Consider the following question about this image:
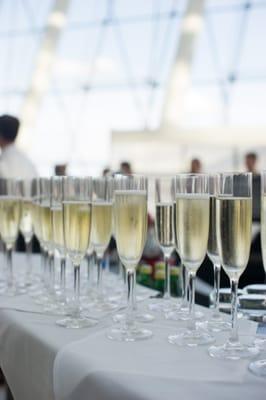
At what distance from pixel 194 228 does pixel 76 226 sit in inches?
12.4

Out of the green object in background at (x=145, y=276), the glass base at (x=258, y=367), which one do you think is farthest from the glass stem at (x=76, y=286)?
the green object in background at (x=145, y=276)

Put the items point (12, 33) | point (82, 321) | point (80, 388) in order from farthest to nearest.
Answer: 1. point (12, 33)
2. point (82, 321)
3. point (80, 388)

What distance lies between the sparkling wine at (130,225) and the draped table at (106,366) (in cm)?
18

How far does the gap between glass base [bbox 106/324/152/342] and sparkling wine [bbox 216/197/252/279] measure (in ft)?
0.83

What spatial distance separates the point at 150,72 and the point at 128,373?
14.1m

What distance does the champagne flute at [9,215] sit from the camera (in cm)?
173

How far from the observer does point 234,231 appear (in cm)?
100

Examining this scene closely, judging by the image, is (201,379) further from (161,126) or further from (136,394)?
(161,126)

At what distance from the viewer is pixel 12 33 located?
16359 mm

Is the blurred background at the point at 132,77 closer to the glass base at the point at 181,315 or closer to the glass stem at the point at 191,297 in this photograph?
the glass base at the point at 181,315

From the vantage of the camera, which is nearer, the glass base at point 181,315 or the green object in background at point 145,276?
the glass base at point 181,315

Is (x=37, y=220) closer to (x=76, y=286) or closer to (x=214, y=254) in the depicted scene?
A: (x=76, y=286)

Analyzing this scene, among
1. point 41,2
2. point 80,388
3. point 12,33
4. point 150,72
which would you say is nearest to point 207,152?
point 150,72

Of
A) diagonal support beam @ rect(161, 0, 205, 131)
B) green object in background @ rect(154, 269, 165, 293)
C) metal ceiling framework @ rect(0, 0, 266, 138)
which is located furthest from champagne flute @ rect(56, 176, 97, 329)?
metal ceiling framework @ rect(0, 0, 266, 138)
